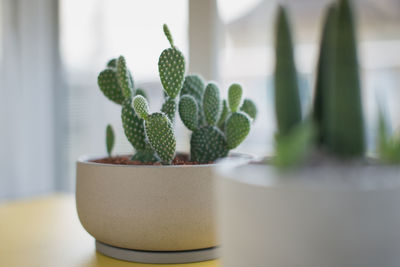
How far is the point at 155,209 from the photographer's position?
1.82ft

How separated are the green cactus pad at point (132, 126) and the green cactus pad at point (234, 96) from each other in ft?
0.52

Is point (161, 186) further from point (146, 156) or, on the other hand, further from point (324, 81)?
point (324, 81)

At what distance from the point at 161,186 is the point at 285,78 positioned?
24 centimetres

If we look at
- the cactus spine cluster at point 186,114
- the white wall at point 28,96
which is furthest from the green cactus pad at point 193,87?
the white wall at point 28,96

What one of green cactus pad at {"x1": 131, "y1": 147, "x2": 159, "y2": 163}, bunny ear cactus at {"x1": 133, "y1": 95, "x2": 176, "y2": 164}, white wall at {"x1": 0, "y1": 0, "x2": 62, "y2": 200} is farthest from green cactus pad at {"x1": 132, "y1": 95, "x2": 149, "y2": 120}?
white wall at {"x1": 0, "y1": 0, "x2": 62, "y2": 200}

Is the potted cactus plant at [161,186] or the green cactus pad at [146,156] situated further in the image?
the green cactus pad at [146,156]

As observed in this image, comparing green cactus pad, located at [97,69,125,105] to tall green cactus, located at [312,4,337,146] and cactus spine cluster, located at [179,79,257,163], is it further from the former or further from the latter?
tall green cactus, located at [312,4,337,146]

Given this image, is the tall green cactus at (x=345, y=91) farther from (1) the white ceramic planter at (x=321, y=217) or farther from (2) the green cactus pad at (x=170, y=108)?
(2) the green cactus pad at (x=170, y=108)

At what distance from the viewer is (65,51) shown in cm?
266

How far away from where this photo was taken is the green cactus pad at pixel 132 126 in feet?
2.21

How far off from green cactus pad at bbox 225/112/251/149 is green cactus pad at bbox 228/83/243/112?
Result: 0.03 m

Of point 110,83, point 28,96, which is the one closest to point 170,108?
point 110,83

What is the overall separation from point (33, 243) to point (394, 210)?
63cm

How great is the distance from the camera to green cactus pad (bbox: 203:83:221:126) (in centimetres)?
69
